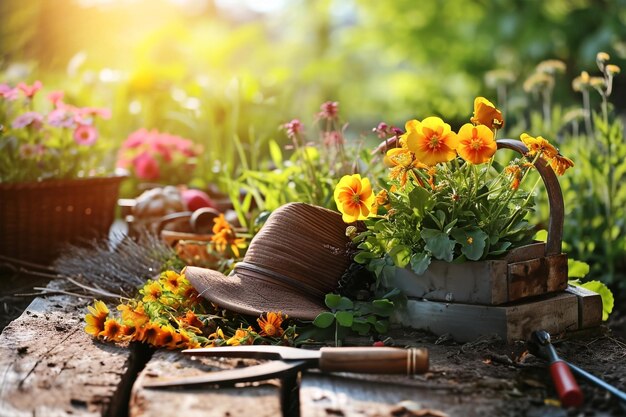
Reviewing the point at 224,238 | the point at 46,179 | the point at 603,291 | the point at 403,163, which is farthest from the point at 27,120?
the point at 603,291

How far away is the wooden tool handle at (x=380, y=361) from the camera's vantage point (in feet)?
5.31

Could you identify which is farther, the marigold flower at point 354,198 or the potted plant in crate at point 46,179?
the potted plant in crate at point 46,179

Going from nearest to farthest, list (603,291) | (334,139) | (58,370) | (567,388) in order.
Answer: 1. (567,388)
2. (58,370)
3. (603,291)
4. (334,139)

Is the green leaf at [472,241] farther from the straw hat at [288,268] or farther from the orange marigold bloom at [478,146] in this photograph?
the straw hat at [288,268]

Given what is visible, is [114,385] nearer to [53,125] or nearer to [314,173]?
[314,173]

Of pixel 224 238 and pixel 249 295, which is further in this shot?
pixel 224 238

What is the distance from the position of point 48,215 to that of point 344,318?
1.74 meters

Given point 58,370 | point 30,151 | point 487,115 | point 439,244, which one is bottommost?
point 58,370

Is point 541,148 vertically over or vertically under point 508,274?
over

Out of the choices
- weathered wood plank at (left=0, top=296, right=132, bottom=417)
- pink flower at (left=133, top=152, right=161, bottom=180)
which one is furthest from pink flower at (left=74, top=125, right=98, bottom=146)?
weathered wood plank at (left=0, top=296, right=132, bottom=417)

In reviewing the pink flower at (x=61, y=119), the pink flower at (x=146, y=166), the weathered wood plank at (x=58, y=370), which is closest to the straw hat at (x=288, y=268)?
→ the weathered wood plank at (x=58, y=370)

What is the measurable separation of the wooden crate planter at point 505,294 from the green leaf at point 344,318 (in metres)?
0.19

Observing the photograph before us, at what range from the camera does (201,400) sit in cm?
154

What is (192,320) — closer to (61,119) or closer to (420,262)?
(420,262)
